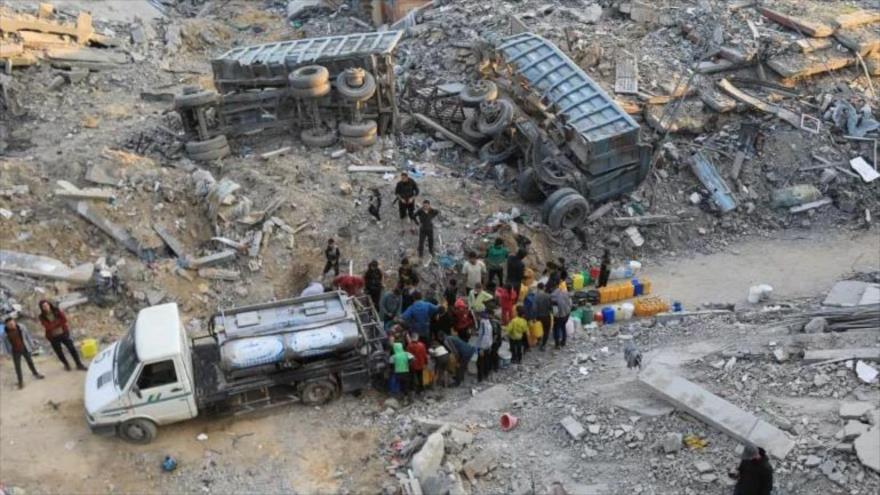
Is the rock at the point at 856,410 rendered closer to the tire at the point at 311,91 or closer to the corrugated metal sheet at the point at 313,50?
the tire at the point at 311,91

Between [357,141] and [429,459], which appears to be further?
[357,141]

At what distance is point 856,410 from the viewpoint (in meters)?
9.66

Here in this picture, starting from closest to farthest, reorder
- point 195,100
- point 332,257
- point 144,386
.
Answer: point 144,386 < point 332,257 < point 195,100

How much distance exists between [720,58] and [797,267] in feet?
19.3

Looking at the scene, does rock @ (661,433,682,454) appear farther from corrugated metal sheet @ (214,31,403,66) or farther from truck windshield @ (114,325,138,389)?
corrugated metal sheet @ (214,31,403,66)

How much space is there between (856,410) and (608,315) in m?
4.71

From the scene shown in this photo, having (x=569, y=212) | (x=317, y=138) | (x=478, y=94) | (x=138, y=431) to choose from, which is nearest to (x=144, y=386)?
(x=138, y=431)

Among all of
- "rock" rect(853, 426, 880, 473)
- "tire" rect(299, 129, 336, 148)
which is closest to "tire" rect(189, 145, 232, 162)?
"tire" rect(299, 129, 336, 148)

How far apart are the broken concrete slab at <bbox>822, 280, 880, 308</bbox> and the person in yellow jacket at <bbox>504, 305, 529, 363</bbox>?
474 centimetres

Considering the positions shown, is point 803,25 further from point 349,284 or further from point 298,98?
point 349,284

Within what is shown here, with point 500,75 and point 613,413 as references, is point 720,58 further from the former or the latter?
point 613,413

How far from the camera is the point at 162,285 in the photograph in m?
13.6

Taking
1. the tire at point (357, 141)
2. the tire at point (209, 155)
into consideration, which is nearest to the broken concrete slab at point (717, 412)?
the tire at point (357, 141)

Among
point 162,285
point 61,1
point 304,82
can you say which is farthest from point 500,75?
point 61,1
